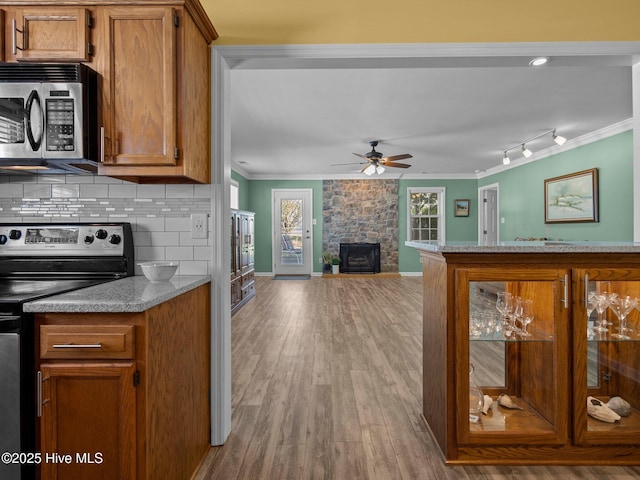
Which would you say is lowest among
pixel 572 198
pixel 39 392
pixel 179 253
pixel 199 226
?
pixel 39 392

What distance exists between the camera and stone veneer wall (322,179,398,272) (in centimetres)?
901

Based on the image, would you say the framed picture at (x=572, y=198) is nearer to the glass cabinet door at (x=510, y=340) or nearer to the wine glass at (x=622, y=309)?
the wine glass at (x=622, y=309)

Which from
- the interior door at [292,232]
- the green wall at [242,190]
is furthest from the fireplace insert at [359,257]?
the green wall at [242,190]

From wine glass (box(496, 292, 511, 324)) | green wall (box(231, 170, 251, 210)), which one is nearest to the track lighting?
wine glass (box(496, 292, 511, 324))

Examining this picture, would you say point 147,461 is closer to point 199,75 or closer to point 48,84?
point 48,84

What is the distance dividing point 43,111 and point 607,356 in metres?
2.97

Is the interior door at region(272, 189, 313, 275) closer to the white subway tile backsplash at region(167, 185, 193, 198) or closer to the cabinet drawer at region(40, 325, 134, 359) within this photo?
the white subway tile backsplash at region(167, 185, 193, 198)

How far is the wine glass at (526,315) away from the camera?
188 centimetres

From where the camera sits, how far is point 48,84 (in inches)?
61.6

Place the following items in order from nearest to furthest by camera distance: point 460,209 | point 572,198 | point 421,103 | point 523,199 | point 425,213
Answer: point 421,103
point 572,198
point 523,199
point 460,209
point 425,213

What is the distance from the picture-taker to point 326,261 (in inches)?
348

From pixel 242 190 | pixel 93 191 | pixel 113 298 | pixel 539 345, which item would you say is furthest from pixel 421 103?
pixel 242 190

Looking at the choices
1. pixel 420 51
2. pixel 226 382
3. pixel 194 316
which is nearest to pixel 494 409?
pixel 226 382

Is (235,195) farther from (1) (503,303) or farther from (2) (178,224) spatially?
(1) (503,303)
